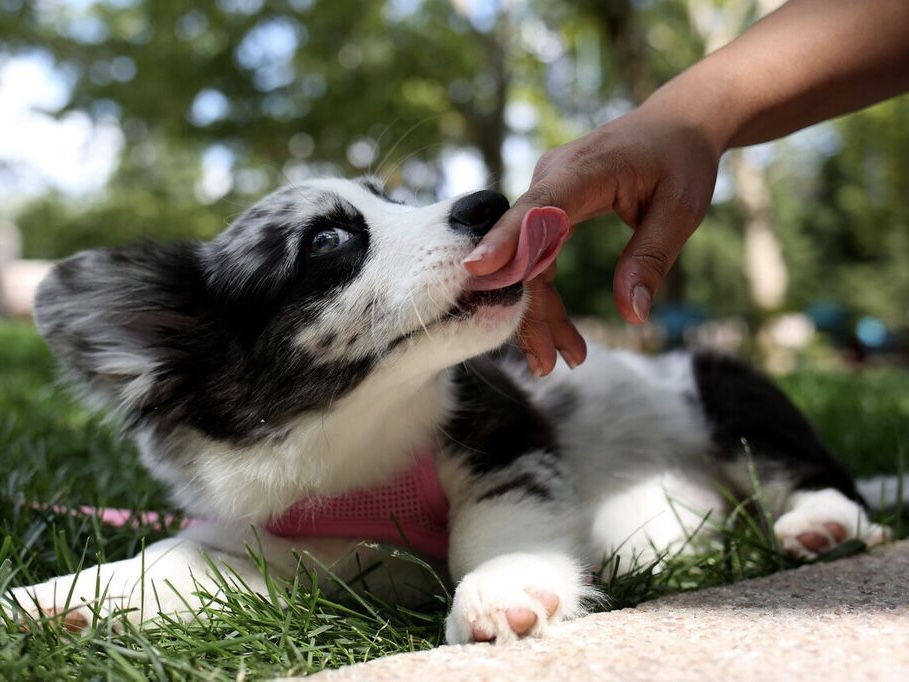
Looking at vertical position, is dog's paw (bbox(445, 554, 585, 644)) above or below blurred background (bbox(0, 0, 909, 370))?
below

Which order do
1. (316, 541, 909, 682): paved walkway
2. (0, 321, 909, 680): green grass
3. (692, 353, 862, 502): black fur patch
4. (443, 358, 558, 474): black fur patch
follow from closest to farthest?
1. (316, 541, 909, 682): paved walkway
2. (0, 321, 909, 680): green grass
3. (443, 358, 558, 474): black fur patch
4. (692, 353, 862, 502): black fur patch

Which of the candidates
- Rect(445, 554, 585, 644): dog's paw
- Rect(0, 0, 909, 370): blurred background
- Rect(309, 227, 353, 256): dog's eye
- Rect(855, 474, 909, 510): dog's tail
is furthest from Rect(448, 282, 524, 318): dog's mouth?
Rect(0, 0, 909, 370): blurred background

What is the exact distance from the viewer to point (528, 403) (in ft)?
8.81

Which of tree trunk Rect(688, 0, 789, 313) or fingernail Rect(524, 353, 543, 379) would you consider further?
tree trunk Rect(688, 0, 789, 313)

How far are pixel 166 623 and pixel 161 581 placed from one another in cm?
18

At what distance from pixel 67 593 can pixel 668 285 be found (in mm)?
13121

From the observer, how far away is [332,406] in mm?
2141

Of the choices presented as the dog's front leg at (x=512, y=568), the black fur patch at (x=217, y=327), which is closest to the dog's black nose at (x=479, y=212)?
the black fur patch at (x=217, y=327)

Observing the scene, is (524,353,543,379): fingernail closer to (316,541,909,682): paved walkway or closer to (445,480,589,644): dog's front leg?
(445,480,589,644): dog's front leg

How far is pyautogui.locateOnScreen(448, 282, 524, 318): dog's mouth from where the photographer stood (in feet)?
6.40

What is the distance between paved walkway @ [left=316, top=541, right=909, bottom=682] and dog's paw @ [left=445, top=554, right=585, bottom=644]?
0.14ft

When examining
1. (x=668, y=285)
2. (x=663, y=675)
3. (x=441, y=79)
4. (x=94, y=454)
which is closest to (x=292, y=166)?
(x=441, y=79)

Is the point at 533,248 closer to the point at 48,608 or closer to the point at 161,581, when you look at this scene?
the point at 161,581

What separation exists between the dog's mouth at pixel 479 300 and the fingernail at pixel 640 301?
274mm
